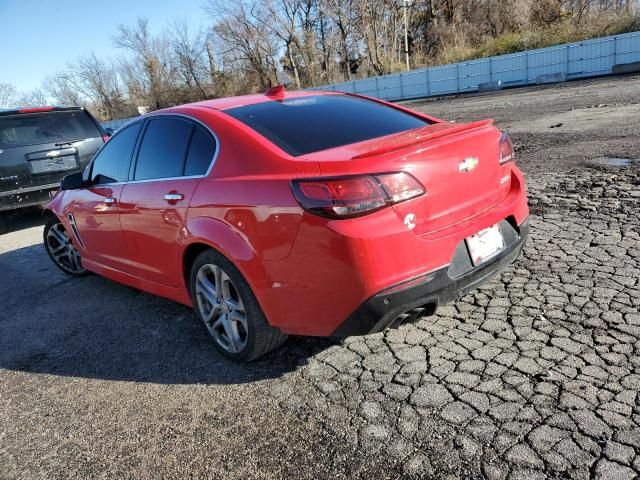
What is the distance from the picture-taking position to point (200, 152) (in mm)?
3355

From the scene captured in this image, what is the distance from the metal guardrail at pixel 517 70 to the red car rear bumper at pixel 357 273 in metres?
26.7

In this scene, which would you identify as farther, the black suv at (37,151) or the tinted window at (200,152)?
the black suv at (37,151)

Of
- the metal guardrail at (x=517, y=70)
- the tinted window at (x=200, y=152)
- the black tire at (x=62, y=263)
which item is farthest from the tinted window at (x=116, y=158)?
the metal guardrail at (x=517, y=70)

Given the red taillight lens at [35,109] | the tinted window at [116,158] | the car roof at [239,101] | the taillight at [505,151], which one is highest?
the red taillight lens at [35,109]

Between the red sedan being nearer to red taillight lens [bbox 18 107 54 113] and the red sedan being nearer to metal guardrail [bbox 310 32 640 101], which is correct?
red taillight lens [bbox 18 107 54 113]

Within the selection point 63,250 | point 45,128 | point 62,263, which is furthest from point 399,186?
Result: point 45,128

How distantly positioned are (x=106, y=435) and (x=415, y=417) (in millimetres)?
1652

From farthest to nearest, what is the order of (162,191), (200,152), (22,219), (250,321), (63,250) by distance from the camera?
1. (22,219)
2. (63,250)
3. (162,191)
4. (200,152)
5. (250,321)

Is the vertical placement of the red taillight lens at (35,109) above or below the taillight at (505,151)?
above

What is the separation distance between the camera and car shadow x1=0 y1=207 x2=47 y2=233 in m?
9.16

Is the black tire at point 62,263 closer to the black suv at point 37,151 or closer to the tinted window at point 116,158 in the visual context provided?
the tinted window at point 116,158

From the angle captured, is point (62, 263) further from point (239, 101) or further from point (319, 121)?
point (319, 121)

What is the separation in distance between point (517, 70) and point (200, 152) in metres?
28.6

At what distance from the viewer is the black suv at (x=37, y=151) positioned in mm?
8047
